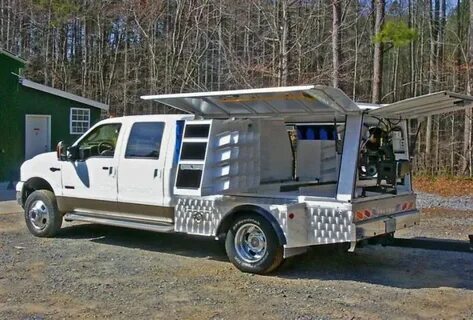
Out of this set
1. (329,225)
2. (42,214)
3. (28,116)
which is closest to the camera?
(329,225)

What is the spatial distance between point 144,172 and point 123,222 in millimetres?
851

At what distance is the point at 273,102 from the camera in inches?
293

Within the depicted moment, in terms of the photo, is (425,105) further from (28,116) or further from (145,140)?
(28,116)

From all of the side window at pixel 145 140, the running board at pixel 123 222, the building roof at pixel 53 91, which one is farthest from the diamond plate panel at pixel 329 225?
the building roof at pixel 53 91

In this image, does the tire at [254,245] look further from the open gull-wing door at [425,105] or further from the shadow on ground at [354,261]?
the open gull-wing door at [425,105]

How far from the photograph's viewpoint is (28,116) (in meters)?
20.1

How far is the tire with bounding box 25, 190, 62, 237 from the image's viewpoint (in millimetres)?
9211

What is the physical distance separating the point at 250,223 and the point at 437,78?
1007 inches

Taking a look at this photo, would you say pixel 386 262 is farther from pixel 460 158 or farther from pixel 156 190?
pixel 460 158

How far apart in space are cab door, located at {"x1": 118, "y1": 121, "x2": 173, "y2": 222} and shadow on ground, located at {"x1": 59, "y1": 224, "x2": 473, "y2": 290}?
0.81 metres

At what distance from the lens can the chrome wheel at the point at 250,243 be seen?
6973 mm

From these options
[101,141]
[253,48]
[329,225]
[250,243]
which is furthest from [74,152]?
[253,48]

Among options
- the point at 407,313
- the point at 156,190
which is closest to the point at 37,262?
the point at 156,190

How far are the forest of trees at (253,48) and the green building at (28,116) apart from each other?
8.20 m
